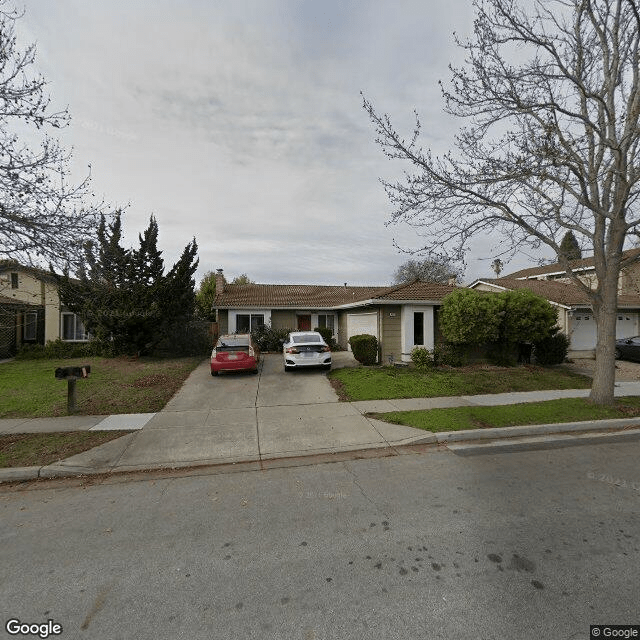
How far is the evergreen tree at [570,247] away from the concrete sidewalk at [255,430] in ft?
11.7

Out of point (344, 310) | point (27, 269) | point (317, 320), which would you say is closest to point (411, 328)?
point (344, 310)

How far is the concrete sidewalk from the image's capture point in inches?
215

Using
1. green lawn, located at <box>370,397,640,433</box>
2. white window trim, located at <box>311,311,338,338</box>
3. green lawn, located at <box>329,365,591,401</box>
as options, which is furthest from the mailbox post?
white window trim, located at <box>311,311,338,338</box>

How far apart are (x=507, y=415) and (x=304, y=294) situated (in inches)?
655

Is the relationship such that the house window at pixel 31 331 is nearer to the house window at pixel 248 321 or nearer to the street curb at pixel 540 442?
the house window at pixel 248 321

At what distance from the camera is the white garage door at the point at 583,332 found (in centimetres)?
1758

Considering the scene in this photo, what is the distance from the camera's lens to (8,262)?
5.98 metres

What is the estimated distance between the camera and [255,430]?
22.0ft

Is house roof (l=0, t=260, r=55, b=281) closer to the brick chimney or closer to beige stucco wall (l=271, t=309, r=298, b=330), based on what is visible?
beige stucco wall (l=271, t=309, r=298, b=330)

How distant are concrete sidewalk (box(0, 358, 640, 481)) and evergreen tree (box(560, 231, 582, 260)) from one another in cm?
358

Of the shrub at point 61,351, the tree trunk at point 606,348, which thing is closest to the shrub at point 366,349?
the tree trunk at point 606,348

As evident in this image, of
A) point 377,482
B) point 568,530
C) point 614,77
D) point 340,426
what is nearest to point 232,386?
point 340,426

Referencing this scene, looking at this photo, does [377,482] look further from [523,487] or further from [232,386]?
[232,386]

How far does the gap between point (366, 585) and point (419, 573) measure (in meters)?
0.46
